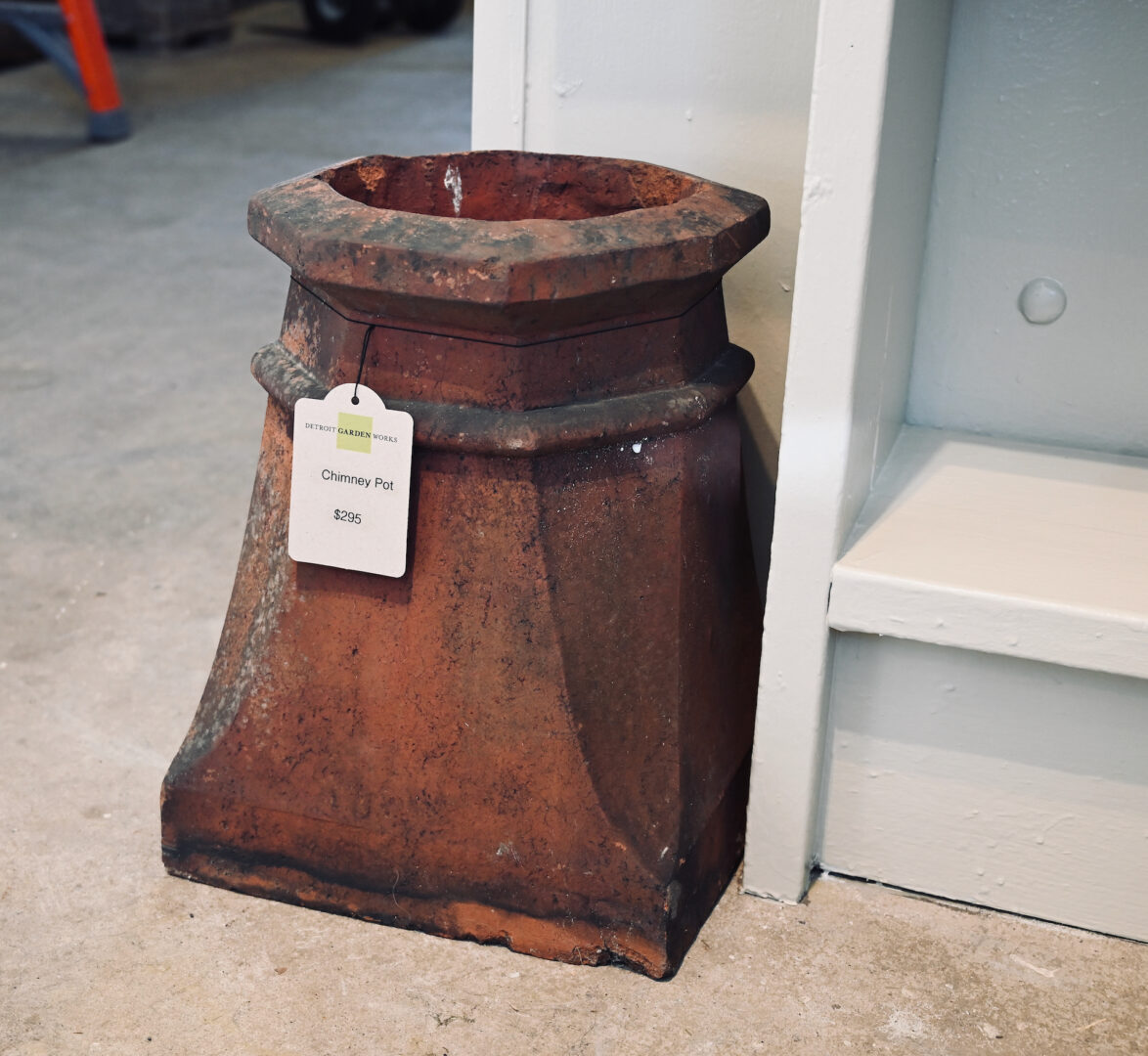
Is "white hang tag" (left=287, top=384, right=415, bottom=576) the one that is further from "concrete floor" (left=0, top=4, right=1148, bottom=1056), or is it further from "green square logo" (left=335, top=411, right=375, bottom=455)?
"concrete floor" (left=0, top=4, right=1148, bottom=1056)

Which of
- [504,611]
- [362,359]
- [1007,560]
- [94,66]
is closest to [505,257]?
[362,359]

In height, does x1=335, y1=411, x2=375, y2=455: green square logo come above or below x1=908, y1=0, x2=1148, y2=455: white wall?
below

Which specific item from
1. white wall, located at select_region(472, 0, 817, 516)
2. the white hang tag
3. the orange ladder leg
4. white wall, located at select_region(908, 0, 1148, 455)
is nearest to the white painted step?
white wall, located at select_region(908, 0, 1148, 455)

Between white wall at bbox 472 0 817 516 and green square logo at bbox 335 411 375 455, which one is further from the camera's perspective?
white wall at bbox 472 0 817 516

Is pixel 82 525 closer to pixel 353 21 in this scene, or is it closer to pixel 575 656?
pixel 575 656

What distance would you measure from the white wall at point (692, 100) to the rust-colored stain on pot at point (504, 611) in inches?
6.6

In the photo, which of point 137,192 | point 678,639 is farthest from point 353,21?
point 678,639

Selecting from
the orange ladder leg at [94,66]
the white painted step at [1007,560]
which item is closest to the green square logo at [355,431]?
the white painted step at [1007,560]

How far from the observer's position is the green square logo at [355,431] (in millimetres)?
1068

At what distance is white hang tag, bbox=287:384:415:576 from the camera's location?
106cm

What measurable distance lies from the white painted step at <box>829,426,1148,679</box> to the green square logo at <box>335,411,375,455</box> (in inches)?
15.4

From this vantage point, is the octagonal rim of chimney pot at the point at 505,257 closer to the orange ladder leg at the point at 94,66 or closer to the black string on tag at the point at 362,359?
the black string on tag at the point at 362,359

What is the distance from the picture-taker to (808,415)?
108 cm

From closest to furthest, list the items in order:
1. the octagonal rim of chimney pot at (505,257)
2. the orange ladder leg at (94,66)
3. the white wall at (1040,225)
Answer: the octagonal rim of chimney pot at (505,257) < the white wall at (1040,225) < the orange ladder leg at (94,66)
